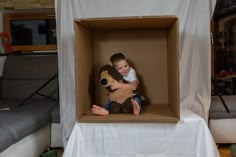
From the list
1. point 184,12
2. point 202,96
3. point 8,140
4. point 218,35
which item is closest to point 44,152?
point 8,140

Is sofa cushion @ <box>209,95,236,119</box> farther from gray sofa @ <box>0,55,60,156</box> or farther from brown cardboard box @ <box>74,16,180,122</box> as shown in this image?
gray sofa @ <box>0,55,60,156</box>

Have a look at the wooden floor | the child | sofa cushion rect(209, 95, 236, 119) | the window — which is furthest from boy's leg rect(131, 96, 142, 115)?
the window

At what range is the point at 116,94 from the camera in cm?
163

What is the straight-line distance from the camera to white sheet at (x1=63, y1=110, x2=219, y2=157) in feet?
4.68

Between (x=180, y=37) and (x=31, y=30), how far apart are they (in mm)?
2129

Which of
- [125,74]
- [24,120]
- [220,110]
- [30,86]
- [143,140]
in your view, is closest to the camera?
[143,140]

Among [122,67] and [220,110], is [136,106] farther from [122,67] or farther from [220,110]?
[220,110]

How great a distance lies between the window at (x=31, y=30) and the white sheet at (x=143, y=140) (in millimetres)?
2143

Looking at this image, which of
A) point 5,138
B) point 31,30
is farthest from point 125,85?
point 31,30

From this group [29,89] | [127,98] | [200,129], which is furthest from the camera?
[29,89]

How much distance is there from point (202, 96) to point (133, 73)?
546 mm

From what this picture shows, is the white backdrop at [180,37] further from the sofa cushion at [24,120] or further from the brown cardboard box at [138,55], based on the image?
the sofa cushion at [24,120]

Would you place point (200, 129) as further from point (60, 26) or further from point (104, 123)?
point (60, 26)

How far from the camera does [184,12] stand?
182 centimetres
